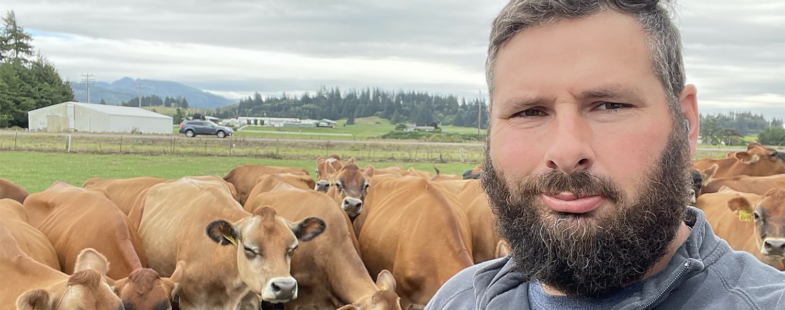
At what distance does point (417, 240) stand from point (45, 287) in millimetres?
3870

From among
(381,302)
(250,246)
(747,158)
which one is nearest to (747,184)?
(747,158)

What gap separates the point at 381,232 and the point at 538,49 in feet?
22.1

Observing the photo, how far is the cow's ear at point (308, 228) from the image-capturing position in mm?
6637

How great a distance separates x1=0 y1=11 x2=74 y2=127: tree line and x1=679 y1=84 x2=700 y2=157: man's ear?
6502 centimetres

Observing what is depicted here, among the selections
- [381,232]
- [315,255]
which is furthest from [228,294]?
[381,232]

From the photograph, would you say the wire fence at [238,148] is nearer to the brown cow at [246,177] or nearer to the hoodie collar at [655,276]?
the brown cow at [246,177]

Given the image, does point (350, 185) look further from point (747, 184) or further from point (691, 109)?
point (691, 109)

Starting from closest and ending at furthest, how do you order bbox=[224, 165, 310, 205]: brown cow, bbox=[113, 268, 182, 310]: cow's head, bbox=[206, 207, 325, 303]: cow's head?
bbox=[113, 268, 182, 310]: cow's head < bbox=[206, 207, 325, 303]: cow's head < bbox=[224, 165, 310, 205]: brown cow

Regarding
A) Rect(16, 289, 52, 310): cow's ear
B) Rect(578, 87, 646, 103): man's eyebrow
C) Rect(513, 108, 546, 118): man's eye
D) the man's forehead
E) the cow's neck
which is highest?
the man's forehead

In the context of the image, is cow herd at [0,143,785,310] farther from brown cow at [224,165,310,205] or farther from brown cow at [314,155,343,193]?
brown cow at [224,165,310,205]

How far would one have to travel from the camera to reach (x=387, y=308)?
17.6 ft

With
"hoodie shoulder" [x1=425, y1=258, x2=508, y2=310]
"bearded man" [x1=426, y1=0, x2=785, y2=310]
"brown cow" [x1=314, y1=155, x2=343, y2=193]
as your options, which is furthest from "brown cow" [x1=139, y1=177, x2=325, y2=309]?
"bearded man" [x1=426, y1=0, x2=785, y2=310]

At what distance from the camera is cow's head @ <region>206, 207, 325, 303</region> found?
19.2ft

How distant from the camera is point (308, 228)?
6695 mm
